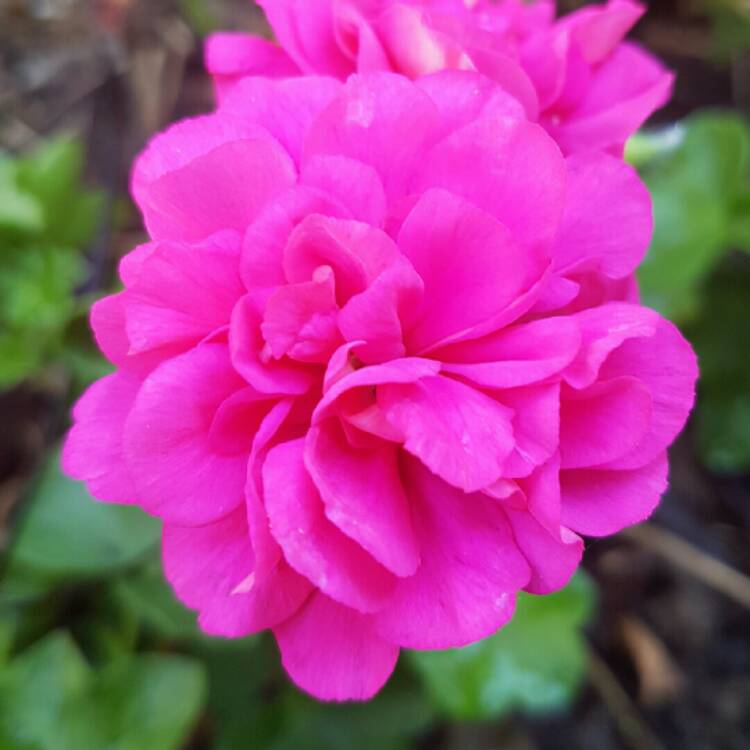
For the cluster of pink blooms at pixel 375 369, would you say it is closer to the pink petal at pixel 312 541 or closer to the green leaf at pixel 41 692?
the pink petal at pixel 312 541

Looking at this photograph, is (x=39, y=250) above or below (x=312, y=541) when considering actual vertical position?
below

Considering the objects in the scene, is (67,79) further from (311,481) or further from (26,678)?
(311,481)

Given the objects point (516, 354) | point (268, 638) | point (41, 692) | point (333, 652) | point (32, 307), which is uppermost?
point (516, 354)

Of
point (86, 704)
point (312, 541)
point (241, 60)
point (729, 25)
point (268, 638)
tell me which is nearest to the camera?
point (312, 541)

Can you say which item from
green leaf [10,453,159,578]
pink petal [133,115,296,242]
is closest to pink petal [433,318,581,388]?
pink petal [133,115,296,242]

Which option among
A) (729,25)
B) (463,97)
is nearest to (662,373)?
(463,97)

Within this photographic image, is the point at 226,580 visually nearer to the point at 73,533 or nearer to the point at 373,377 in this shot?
the point at 373,377
